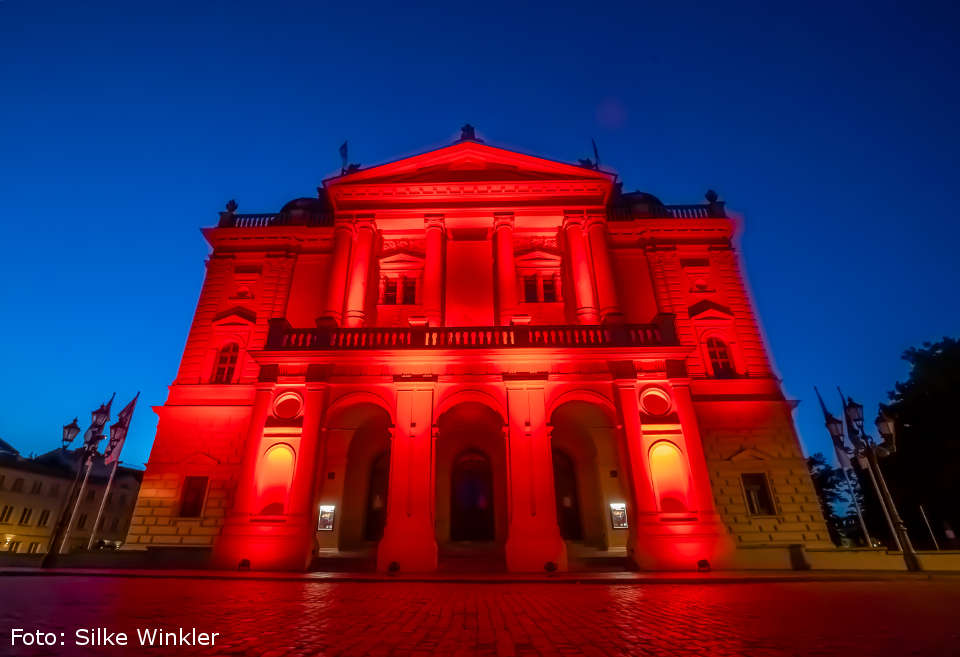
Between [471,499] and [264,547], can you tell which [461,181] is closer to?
[471,499]

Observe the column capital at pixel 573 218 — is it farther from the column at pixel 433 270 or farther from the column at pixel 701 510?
the column at pixel 701 510

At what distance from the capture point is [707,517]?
14.9m

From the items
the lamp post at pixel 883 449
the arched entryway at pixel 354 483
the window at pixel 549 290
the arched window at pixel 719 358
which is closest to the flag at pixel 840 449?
the lamp post at pixel 883 449

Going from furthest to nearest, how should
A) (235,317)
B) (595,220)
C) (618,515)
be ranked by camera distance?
(595,220) → (235,317) → (618,515)

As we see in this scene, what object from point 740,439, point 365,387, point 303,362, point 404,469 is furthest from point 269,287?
point 740,439

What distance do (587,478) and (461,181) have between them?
52.7 feet

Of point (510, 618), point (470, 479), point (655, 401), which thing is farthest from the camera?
point (470, 479)

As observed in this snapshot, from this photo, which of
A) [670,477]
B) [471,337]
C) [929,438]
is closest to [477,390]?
[471,337]

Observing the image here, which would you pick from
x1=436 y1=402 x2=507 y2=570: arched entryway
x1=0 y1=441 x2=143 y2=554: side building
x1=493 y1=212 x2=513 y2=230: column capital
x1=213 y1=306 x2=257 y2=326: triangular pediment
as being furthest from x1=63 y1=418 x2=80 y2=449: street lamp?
x1=0 y1=441 x2=143 y2=554: side building

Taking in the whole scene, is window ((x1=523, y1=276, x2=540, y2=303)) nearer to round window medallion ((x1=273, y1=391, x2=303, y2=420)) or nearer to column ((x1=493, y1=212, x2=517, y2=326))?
column ((x1=493, y1=212, x2=517, y2=326))

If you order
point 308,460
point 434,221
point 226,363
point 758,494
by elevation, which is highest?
point 434,221

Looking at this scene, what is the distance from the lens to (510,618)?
20.1 feet

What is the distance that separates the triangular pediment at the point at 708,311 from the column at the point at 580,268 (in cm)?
550

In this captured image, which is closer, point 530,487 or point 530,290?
point 530,487
